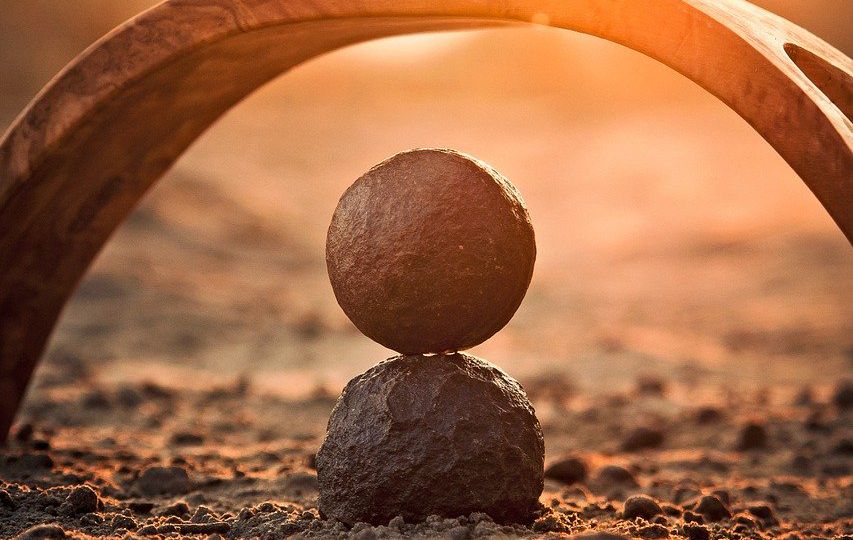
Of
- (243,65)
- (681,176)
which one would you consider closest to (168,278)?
(243,65)

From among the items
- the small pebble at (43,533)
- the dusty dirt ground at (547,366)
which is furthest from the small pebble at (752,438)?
the small pebble at (43,533)

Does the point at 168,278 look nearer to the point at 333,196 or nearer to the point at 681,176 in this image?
the point at 333,196

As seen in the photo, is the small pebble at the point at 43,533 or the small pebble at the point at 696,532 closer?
the small pebble at the point at 43,533

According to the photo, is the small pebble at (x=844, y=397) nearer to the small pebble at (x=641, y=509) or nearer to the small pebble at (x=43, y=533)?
the small pebble at (x=641, y=509)

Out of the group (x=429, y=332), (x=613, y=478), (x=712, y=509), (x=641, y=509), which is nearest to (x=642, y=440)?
(x=613, y=478)

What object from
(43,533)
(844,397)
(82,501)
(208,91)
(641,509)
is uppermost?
(208,91)

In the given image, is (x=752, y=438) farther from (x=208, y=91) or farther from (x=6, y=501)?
(x=6, y=501)
